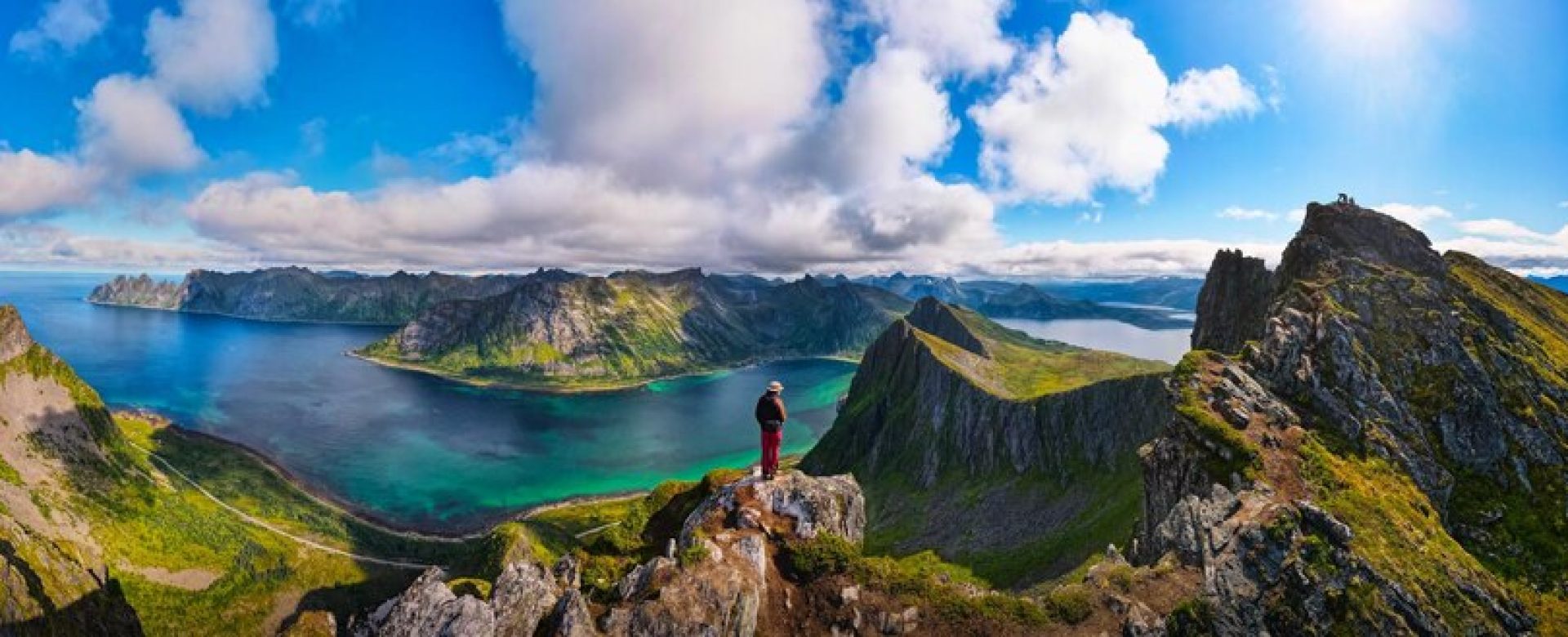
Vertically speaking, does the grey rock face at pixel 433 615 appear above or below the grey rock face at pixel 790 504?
below

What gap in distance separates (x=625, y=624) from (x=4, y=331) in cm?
25402

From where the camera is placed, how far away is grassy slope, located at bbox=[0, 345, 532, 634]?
5157 inches

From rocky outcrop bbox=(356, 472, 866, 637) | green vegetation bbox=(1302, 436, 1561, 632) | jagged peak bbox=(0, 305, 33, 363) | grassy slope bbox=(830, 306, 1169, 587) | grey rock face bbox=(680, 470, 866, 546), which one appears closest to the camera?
rocky outcrop bbox=(356, 472, 866, 637)

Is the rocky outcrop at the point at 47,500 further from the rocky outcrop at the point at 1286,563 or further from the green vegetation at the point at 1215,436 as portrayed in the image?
the green vegetation at the point at 1215,436

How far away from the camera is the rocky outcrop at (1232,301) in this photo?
98625 millimetres

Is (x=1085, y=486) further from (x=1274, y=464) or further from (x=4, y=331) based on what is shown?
(x=4, y=331)

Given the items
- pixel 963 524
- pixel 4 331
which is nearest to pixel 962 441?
pixel 963 524

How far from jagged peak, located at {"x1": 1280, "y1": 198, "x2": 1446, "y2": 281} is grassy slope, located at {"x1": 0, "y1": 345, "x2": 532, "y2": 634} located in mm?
135405

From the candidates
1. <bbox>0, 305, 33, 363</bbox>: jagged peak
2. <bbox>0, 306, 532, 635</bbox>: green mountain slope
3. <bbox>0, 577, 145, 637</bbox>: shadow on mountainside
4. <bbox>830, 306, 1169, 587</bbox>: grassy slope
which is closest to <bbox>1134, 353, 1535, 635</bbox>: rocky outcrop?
<bbox>830, 306, 1169, 587</bbox>: grassy slope

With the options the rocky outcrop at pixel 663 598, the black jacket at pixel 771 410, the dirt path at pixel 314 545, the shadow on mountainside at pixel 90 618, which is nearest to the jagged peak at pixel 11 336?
the dirt path at pixel 314 545

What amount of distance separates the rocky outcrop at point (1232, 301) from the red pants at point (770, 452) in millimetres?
90060

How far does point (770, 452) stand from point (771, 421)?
10.8 ft

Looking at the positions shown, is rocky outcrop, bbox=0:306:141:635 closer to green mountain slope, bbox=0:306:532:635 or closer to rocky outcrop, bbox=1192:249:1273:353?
green mountain slope, bbox=0:306:532:635

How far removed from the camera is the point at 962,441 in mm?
159375
